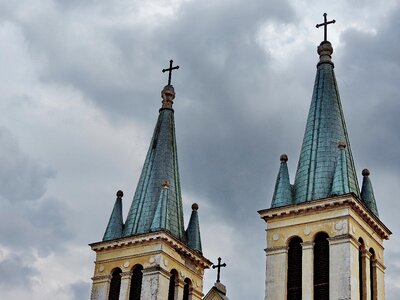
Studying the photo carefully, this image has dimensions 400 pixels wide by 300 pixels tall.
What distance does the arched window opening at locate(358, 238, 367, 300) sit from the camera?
39344mm

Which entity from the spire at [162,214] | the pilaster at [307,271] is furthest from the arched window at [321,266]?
the spire at [162,214]

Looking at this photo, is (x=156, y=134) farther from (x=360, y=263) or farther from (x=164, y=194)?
(x=360, y=263)

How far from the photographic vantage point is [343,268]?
38.5 meters

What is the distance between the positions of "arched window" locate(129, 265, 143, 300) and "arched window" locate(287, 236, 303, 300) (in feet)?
25.1

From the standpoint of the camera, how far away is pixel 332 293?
3825 cm

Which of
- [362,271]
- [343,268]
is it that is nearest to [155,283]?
[343,268]

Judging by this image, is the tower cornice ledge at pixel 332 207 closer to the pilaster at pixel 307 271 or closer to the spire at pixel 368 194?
the spire at pixel 368 194

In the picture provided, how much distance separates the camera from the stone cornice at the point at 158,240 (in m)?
44.0

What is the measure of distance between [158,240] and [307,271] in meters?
7.99

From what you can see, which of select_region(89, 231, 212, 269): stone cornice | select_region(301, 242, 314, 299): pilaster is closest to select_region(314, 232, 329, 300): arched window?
select_region(301, 242, 314, 299): pilaster

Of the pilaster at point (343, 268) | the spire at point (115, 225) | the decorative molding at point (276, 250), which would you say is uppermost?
the spire at point (115, 225)

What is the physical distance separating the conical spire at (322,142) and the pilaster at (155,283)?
7310mm

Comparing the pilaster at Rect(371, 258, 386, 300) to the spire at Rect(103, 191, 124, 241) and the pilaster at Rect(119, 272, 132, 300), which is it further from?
the spire at Rect(103, 191, 124, 241)

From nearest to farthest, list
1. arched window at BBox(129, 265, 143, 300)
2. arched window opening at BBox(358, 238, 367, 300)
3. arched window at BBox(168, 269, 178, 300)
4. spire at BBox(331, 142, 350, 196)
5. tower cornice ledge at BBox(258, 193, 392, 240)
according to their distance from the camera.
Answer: arched window opening at BBox(358, 238, 367, 300), tower cornice ledge at BBox(258, 193, 392, 240), spire at BBox(331, 142, 350, 196), arched window at BBox(129, 265, 143, 300), arched window at BBox(168, 269, 178, 300)
